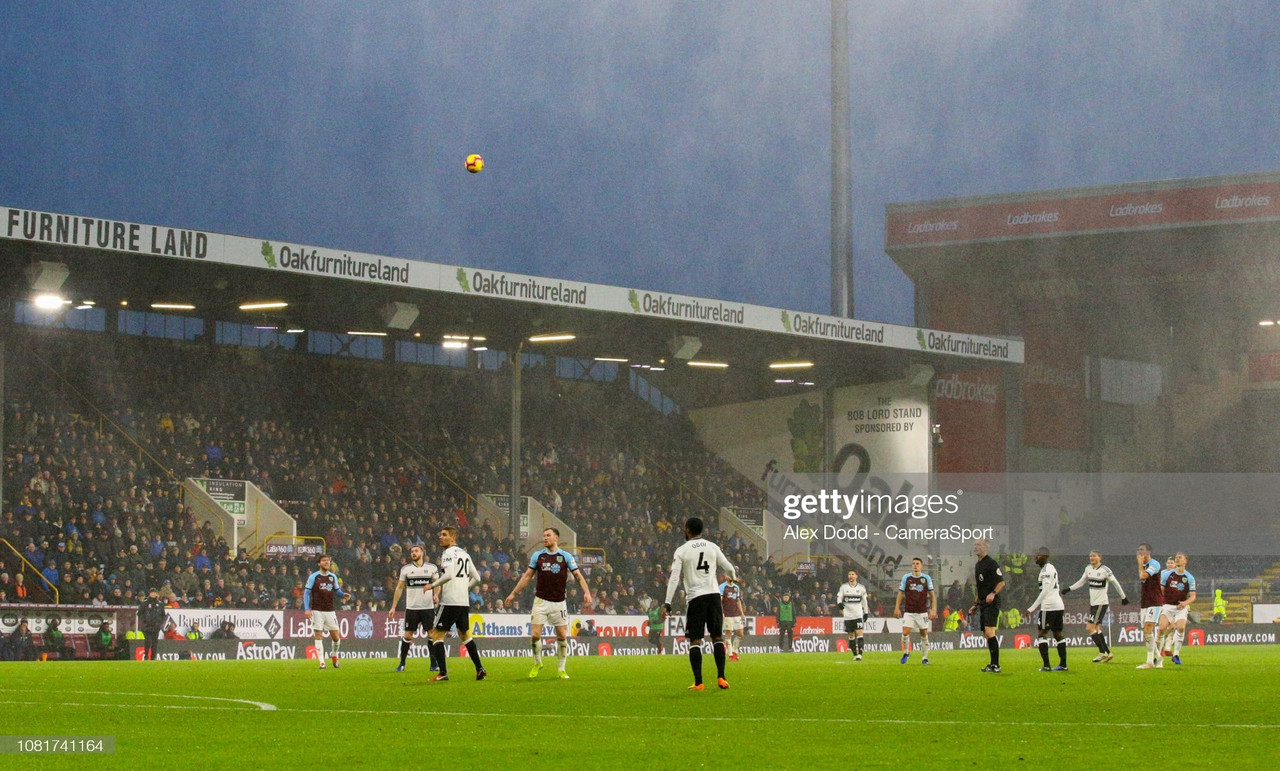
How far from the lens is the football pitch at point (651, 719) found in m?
9.96

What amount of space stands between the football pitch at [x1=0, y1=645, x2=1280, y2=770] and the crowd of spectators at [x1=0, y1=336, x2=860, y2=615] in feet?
46.1

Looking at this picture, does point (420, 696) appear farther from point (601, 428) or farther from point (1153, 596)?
point (601, 428)

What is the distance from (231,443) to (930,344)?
23.0 meters

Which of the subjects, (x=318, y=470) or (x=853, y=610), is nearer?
(x=853, y=610)

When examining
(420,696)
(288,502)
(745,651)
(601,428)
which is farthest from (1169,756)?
(601,428)

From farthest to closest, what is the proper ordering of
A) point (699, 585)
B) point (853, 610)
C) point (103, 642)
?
point (853, 610)
point (103, 642)
point (699, 585)

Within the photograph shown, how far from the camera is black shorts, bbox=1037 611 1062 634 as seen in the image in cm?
2384

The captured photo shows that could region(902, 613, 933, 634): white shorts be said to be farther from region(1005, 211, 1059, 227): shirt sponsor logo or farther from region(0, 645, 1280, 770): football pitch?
region(1005, 211, 1059, 227): shirt sponsor logo

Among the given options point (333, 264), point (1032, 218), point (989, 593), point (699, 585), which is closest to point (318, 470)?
point (333, 264)

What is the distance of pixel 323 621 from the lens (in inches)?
1088

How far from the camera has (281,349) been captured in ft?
159

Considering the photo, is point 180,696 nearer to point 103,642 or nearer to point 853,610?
point 103,642

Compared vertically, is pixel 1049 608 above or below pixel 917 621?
above

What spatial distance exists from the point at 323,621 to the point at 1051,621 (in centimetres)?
1297
